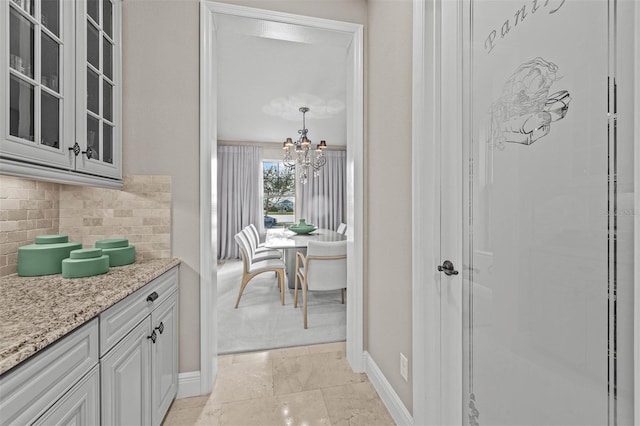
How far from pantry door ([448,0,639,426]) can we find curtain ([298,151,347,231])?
568 centimetres

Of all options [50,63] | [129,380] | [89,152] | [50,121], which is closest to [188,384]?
[129,380]

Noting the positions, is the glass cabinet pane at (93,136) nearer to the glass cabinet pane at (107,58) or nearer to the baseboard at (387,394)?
the glass cabinet pane at (107,58)

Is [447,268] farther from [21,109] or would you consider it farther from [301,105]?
[301,105]

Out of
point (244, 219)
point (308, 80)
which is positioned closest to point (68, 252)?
point (308, 80)

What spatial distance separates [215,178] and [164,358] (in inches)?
Answer: 43.6

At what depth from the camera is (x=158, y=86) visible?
1.71 metres

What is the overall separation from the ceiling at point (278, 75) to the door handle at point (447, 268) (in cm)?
174

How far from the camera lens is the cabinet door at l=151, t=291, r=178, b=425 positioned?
1354 millimetres

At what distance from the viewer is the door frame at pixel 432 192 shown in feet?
3.82

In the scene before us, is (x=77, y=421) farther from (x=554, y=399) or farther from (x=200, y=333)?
(x=554, y=399)

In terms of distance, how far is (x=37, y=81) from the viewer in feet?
3.44

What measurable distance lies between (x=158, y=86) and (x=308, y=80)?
1.93 metres

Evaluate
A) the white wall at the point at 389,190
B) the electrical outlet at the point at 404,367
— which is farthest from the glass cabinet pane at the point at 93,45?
the electrical outlet at the point at 404,367

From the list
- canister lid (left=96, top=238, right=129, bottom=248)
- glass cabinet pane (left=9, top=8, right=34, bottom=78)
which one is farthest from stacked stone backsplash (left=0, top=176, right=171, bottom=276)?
glass cabinet pane (left=9, top=8, right=34, bottom=78)
